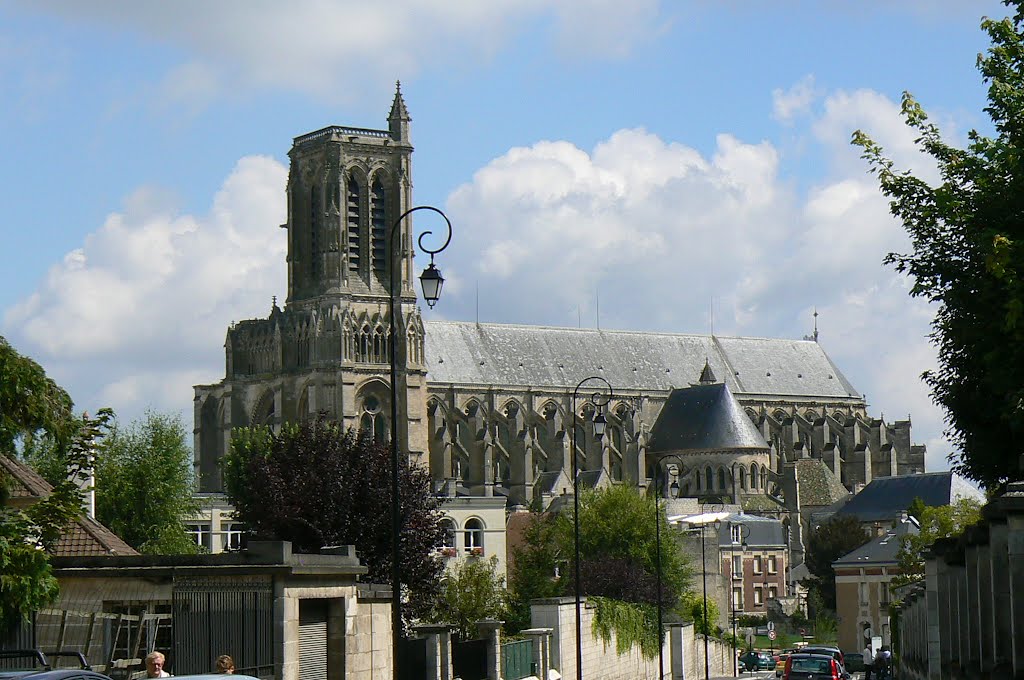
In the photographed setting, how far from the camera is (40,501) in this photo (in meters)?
21.1

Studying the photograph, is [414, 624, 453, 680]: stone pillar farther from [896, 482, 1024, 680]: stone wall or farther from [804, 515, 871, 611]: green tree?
[804, 515, 871, 611]: green tree

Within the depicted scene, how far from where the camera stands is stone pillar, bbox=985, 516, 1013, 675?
47.5 feet

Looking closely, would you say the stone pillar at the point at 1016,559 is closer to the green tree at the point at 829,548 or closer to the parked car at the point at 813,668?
the parked car at the point at 813,668

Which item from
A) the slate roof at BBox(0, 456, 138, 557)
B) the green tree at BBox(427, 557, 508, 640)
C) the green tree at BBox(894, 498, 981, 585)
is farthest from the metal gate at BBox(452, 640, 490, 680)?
the green tree at BBox(894, 498, 981, 585)

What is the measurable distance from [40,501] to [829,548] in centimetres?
8492

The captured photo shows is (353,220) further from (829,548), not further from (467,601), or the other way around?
(467,601)

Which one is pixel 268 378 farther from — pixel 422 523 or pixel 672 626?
pixel 422 523

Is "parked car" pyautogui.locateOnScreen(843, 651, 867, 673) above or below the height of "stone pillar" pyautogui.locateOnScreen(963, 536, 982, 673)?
below

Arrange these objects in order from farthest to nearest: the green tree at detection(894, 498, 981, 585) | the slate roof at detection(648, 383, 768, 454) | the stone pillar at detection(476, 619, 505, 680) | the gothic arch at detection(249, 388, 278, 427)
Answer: the slate roof at detection(648, 383, 768, 454) → the gothic arch at detection(249, 388, 278, 427) → the green tree at detection(894, 498, 981, 585) → the stone pillar at detection(476, 619, 505, 680)

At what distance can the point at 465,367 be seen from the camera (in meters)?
109

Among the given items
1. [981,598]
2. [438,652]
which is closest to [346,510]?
[438,652]

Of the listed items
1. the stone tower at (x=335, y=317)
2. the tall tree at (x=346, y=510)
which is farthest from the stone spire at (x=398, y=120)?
the tall tree at (x=346, y=510)

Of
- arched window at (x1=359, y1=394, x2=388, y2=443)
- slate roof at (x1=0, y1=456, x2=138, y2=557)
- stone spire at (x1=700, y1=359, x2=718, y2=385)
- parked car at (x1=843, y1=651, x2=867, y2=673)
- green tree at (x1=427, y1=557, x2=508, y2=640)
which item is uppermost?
stone spire at (x1=700, y1=359, x2=718, y2=385)

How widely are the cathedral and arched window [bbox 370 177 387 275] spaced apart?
11 cm
